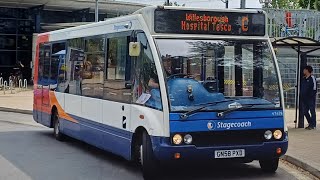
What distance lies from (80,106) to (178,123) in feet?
13.7

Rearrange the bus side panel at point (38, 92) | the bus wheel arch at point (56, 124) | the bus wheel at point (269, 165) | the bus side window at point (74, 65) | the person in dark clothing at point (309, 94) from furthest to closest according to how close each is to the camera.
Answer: the bus side panel at point (38, 92), the person in dark clothing at point (309, 94), the bus wheel arch at point (56, 124), the bus side window at point (74, 65), the bus wheel at point (269, 165)

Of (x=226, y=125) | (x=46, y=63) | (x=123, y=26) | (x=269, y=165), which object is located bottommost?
(x=269, y=165)

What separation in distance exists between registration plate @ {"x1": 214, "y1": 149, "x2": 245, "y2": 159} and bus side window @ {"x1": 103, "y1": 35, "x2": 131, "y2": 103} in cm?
180

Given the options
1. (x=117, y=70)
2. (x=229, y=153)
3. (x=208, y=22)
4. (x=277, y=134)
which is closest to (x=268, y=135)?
(x=277, y=134)

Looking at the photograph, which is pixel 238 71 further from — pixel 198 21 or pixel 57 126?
pixel 57 126

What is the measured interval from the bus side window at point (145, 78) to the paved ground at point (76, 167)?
4.25 ft

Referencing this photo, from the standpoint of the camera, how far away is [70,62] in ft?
41.3

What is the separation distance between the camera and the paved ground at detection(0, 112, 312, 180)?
29.7 feet

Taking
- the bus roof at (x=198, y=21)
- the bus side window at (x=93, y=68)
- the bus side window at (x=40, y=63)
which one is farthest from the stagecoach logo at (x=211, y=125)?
the bus side window at (x=40, y=63)

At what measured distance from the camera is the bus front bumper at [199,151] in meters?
8.01

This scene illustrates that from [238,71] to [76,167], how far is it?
333cm

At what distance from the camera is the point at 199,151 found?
812 cm

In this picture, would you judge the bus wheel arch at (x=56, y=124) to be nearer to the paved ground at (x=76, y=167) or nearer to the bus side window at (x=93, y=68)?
the paved ground at (x=76, y=167)

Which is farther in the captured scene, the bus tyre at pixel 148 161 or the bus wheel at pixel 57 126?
the bus wheel at pixel 57 126
